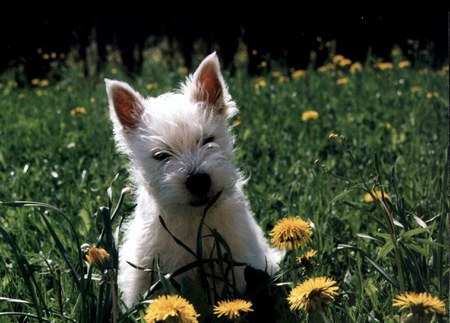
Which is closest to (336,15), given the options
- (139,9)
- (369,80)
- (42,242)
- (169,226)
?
(169,226)

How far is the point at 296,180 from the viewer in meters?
4.79

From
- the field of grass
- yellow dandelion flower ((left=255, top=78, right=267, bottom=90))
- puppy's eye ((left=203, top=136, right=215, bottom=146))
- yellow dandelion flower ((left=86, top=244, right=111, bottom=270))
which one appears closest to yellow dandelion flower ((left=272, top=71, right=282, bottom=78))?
the field of grass

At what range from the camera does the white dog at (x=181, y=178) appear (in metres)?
3.15

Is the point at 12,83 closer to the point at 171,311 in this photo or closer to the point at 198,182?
the point at 198,182

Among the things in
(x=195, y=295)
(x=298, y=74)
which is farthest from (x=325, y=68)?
(x=195, y=295)

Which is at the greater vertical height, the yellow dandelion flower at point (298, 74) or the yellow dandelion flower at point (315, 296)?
the yellow dandelion flower at point (315, 296)

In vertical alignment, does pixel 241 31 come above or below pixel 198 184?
above

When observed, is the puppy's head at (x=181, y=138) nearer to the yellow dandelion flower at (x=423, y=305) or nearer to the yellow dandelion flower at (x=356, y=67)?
the yellow dandelion flower at (x=423, y=305)

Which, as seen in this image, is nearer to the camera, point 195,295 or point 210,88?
point 195,295

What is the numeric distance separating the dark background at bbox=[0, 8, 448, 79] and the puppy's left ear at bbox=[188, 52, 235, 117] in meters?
0.79

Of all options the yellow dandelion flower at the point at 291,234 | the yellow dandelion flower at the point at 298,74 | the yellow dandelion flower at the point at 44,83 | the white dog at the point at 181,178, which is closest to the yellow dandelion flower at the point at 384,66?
the yellow dandelion flower at the point at 298,74

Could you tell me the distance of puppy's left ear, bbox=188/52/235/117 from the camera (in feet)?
11.6

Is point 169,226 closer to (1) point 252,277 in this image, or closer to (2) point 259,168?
(1) point 252,277

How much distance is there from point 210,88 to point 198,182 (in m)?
0.70
